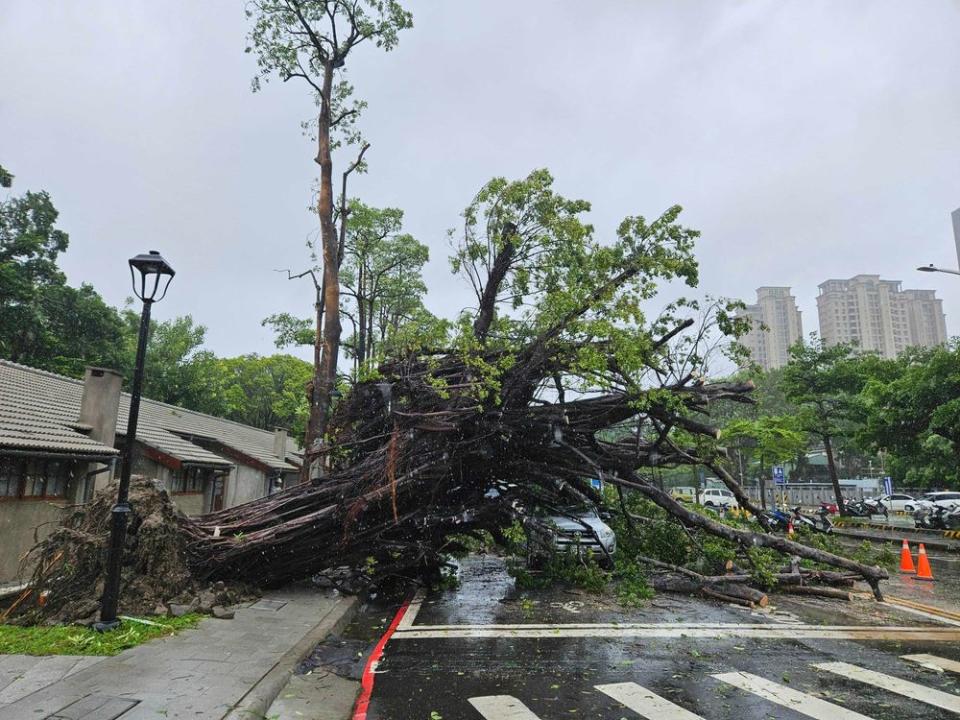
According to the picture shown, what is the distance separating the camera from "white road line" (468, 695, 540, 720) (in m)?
4.75

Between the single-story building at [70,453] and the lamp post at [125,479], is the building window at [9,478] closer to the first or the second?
the single-story building at [70,453]

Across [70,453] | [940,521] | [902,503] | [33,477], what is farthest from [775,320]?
[33,477]

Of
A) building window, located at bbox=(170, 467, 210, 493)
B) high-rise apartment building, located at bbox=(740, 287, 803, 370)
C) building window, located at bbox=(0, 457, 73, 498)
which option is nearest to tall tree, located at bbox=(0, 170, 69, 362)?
building window, located at bbox=(170, 467, 210, 493)

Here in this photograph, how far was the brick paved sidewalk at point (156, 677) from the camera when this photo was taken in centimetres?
449

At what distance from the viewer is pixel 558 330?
1024 cm

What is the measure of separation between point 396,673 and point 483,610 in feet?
11.0

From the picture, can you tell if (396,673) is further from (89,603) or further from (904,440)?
(904,440)

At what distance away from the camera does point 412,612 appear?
9.09m

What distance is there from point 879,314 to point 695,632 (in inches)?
3140

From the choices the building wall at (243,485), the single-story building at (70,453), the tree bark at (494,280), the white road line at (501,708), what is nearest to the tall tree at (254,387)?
the building wall at (243,485)

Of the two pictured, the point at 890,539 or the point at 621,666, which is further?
the point at 890,539

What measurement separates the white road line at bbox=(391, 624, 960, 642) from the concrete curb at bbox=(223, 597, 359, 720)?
0.97 metres

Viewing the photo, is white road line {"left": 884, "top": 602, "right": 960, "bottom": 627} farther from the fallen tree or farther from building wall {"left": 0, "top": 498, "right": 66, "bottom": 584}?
building wall {"left": 0, "top": 498, "right": 66, "bottom": 584}

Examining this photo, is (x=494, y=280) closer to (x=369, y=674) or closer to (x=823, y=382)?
(x=369, y=674)
